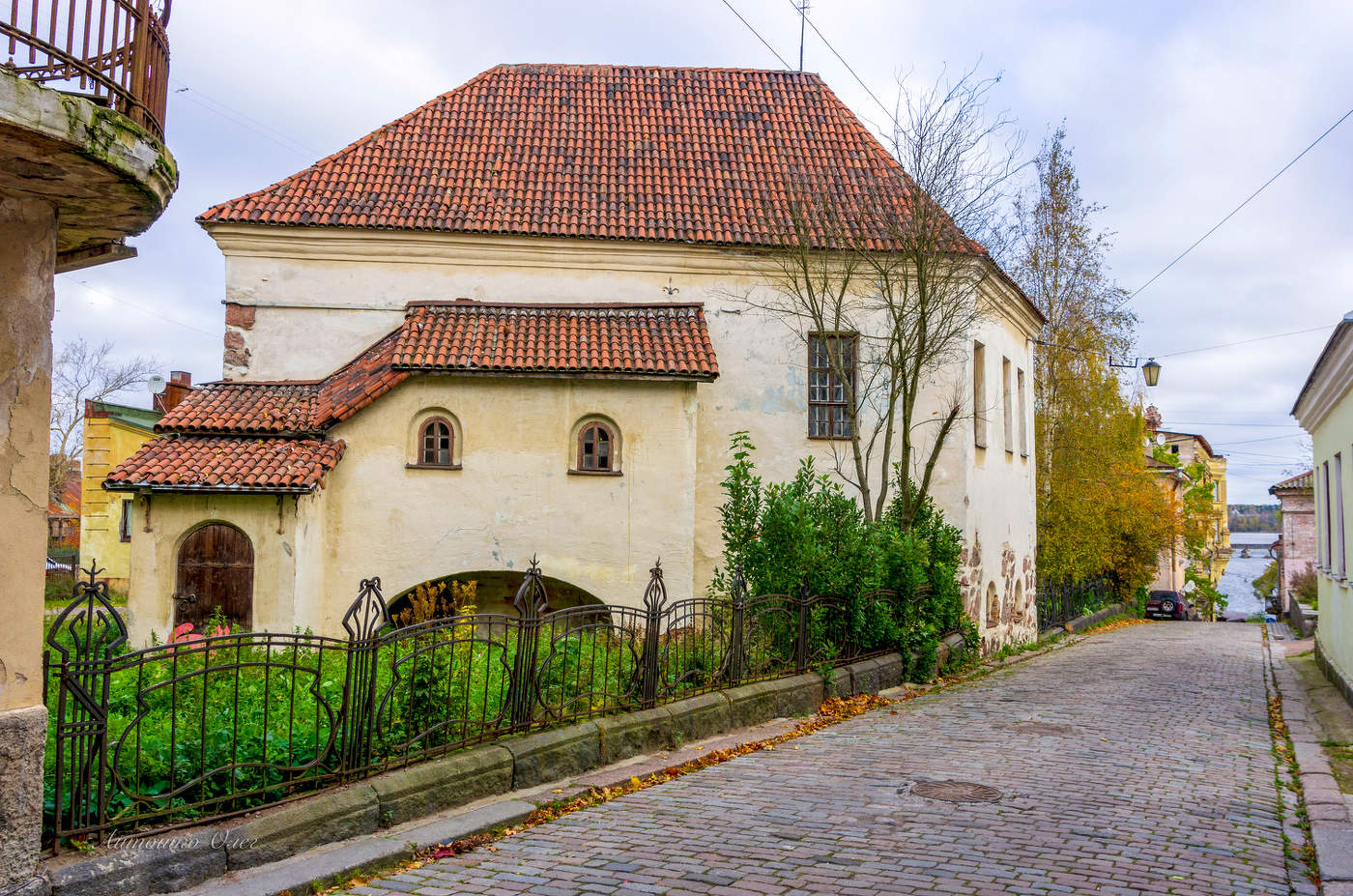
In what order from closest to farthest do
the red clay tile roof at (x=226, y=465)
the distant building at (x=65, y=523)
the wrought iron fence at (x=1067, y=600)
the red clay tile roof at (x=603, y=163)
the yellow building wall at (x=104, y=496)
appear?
the red clay tile roof at (x=226, y=465)
the red clay tile roof at (x=603, y=163)
the wrought iron fence at (x=1067, y=600)
the yellow building wall at (x=104, y=496)
the distant building at (x=65, y=523)

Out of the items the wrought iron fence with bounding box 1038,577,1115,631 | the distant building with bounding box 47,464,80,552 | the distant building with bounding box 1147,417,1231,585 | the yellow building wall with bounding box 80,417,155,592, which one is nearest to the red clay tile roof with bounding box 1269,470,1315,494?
the wrought iron fence with bounding box 1038,577,1115,631

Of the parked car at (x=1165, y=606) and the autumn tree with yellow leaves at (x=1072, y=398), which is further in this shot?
the parked car at (x=1165, y=606)

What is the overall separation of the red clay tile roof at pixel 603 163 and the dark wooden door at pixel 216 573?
19.9 ft

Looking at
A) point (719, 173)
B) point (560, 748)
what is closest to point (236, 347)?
point (719, 173)

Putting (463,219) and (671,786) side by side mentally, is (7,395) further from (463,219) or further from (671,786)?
(463,219)

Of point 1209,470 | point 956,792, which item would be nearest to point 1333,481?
point 956,792

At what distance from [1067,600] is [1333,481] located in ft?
50.6

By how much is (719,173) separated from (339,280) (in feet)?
24.5

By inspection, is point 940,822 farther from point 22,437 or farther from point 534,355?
point 534,355

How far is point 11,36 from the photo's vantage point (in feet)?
15.1

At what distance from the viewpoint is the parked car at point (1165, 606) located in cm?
4625

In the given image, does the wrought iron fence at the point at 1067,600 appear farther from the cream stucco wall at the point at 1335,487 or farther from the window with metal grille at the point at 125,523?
the window with metal grille at the point at 125,523

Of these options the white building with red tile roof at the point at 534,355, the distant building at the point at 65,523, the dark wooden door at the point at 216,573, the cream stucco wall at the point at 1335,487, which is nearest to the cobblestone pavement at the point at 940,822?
the cream stucco wall at the point at 1335,487

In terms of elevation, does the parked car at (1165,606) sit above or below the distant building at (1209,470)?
below
